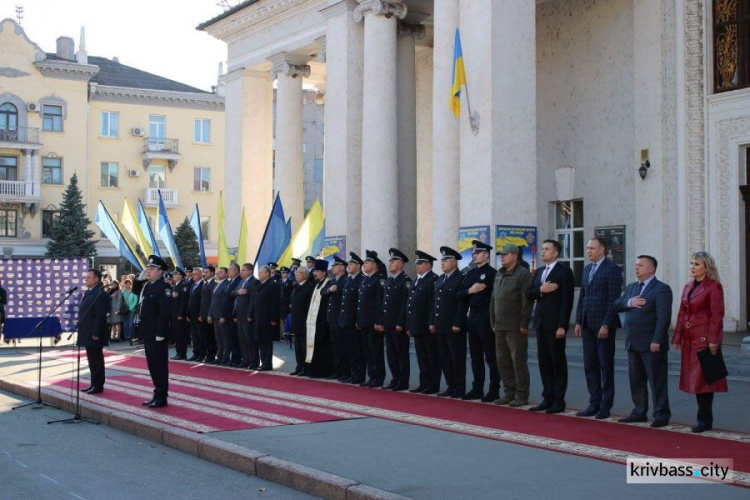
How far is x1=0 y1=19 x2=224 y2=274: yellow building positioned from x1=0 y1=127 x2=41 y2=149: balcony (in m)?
0.05

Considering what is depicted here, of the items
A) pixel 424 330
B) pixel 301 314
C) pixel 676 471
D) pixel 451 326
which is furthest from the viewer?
pixel 301 314

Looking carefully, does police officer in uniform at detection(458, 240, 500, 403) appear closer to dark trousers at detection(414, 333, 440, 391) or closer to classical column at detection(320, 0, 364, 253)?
dark trousers at detection(414, 333, 440, 391)

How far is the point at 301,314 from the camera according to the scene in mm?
16594

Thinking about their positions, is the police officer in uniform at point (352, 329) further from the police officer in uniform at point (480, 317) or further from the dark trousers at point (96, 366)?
the dark trousers at point (96, 366)

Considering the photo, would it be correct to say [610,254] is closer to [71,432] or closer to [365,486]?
[71,432]

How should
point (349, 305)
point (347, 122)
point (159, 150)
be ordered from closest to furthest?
point (349, 305) < point (347, 122) < point (159, 150)

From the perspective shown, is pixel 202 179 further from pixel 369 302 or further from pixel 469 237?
pixel 369 302

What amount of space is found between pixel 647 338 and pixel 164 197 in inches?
1979

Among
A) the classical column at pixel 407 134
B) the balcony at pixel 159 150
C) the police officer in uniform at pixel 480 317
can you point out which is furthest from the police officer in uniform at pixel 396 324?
the balcony at pixel 159 150

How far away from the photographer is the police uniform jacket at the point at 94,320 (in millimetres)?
13844

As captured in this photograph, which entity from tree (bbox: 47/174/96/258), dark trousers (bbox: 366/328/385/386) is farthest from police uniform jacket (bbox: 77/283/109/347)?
tree (bbox: 47/174/96/258)

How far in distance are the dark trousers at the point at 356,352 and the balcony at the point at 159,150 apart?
44.6m

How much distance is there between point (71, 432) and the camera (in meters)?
11.1

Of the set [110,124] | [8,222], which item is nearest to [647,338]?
[8,222]
